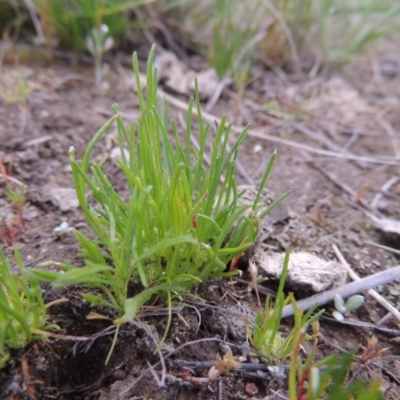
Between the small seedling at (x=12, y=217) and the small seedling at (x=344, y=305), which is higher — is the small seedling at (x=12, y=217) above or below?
above

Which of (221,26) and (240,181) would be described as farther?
(221,26)

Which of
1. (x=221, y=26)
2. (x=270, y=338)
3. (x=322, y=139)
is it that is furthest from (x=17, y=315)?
(x=221, y=26)

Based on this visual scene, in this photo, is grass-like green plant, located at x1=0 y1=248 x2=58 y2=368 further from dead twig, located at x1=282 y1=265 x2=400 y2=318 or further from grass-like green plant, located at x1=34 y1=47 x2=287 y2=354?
dead twig, located at x1=282 y1=265 x2=400 y2=318

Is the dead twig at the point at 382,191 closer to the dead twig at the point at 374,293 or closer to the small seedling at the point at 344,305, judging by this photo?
the dead twig at the point at 374,293

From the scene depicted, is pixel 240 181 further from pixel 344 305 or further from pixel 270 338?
pixel 270 338

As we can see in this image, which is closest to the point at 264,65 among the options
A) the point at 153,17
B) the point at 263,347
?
A: the point at 153,17

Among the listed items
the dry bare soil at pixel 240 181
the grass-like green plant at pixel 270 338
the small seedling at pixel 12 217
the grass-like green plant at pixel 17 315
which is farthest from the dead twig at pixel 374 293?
the small seedling at pixel 12 217

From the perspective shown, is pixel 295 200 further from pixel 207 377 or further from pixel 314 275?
pixel 207 377
